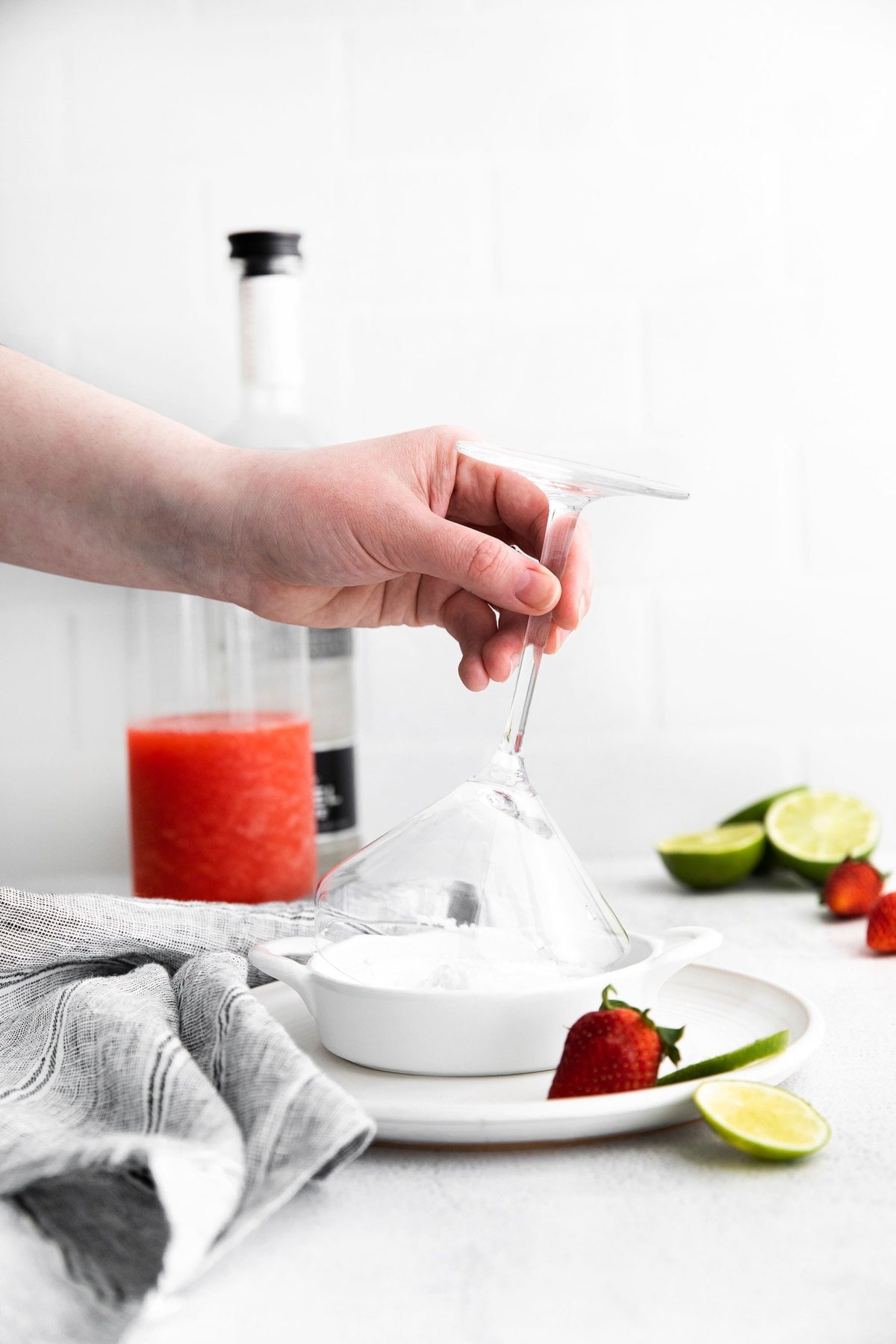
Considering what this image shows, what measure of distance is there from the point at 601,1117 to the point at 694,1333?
12 cm

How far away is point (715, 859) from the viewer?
1089 millimetres

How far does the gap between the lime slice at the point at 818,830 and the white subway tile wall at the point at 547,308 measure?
11 centimetres

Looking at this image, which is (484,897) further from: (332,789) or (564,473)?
(332,789)

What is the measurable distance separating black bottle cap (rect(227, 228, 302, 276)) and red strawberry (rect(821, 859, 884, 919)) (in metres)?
0.66

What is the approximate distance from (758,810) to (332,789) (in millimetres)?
387

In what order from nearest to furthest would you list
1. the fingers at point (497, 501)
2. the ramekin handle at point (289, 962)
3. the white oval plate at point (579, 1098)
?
the white oval plate at point (579, 1098)
the ramekin handle at point (289, 962)
the fingers at point (497, 501)

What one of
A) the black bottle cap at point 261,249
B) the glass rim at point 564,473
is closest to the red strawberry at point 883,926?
the glass rim at point 564,473

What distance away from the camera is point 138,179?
3.91 feet

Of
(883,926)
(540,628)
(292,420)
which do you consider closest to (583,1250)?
(540,628)

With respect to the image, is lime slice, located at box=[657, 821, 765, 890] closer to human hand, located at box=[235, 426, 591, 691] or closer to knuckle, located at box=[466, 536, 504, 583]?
human hand, located at box=[235, 426, 591, 691]

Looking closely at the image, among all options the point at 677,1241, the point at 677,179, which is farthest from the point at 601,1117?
the point at 677,179

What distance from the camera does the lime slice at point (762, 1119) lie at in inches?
19.9

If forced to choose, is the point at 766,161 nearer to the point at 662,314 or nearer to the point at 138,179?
the point at 662,314

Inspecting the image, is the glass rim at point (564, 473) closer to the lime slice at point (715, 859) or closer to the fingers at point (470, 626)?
the fingers at point (470, 626)
